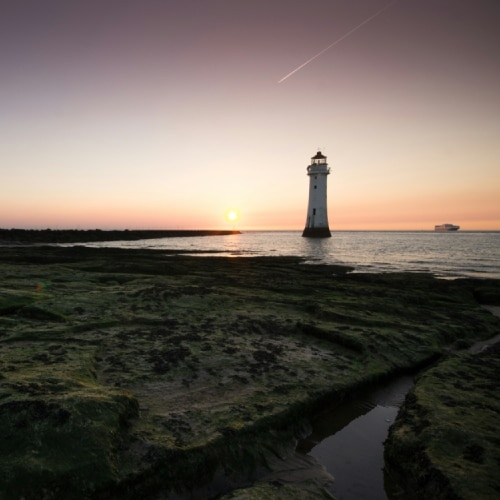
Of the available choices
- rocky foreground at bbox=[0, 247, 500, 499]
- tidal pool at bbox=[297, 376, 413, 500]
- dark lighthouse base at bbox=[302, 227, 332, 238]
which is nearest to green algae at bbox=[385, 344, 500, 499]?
rocky foreground at bbox=[0, 247, 500, 499]

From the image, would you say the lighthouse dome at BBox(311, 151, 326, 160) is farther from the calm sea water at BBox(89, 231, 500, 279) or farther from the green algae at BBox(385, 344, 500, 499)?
the green algae at BBox(385, 344, 500, 499)

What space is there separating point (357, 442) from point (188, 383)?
2326 millimetres

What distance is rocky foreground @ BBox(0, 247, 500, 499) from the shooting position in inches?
122

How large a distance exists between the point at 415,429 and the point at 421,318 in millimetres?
6148

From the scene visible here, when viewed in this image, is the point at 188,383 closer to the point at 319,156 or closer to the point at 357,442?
the point at 357,442

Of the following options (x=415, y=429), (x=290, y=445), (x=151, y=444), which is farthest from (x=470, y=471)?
(x=151, y=444)

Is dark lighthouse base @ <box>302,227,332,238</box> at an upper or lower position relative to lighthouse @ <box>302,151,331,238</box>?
lower

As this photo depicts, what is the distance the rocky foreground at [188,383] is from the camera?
3088 mm

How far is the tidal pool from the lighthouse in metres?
83.4

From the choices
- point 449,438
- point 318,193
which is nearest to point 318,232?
point 318,193

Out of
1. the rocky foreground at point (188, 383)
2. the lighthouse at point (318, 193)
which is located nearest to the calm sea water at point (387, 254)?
the lighthouse at point (318, 193)

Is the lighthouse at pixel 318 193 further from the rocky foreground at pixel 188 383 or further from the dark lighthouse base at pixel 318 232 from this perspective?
the rocky foreground at pixel 188 383

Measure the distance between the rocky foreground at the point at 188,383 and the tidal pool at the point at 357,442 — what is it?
22cm

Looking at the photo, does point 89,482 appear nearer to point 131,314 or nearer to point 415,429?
point 415,429
